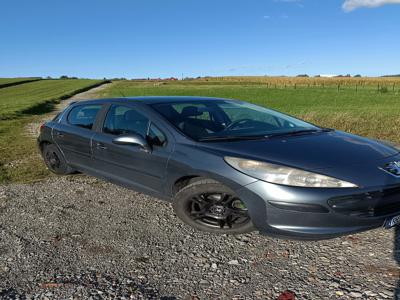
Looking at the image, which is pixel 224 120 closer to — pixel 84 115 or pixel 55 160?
pixel 84 115

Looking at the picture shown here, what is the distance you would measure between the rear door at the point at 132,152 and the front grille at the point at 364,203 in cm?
164

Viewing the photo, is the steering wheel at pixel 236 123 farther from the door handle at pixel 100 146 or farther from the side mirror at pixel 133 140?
the door handle at pixel 100 146

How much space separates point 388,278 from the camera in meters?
2.93

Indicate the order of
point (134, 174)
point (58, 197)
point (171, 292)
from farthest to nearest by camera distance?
point (58, 197) < point (134, 174) < point (171, 292)

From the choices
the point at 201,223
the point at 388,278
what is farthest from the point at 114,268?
the point at 388,278

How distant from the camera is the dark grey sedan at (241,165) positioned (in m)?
3.24

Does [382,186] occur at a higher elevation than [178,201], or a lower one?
higher

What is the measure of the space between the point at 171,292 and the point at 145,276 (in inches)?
12.3

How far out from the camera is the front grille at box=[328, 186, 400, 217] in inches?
126

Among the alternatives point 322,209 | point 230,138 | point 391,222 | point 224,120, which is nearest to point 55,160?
point 224,120

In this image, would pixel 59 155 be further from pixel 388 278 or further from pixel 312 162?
pixel 388 278

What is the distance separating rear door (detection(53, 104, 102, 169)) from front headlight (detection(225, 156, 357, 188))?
2.33 metres

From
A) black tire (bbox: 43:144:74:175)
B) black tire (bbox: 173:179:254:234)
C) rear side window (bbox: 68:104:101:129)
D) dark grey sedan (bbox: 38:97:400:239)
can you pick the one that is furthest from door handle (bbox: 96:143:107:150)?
black tire (bbox: 173:179:254:234)

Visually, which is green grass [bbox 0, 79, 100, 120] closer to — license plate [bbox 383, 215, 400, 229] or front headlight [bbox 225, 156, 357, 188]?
front headlight [bbox 225, 156, 357, 188]
